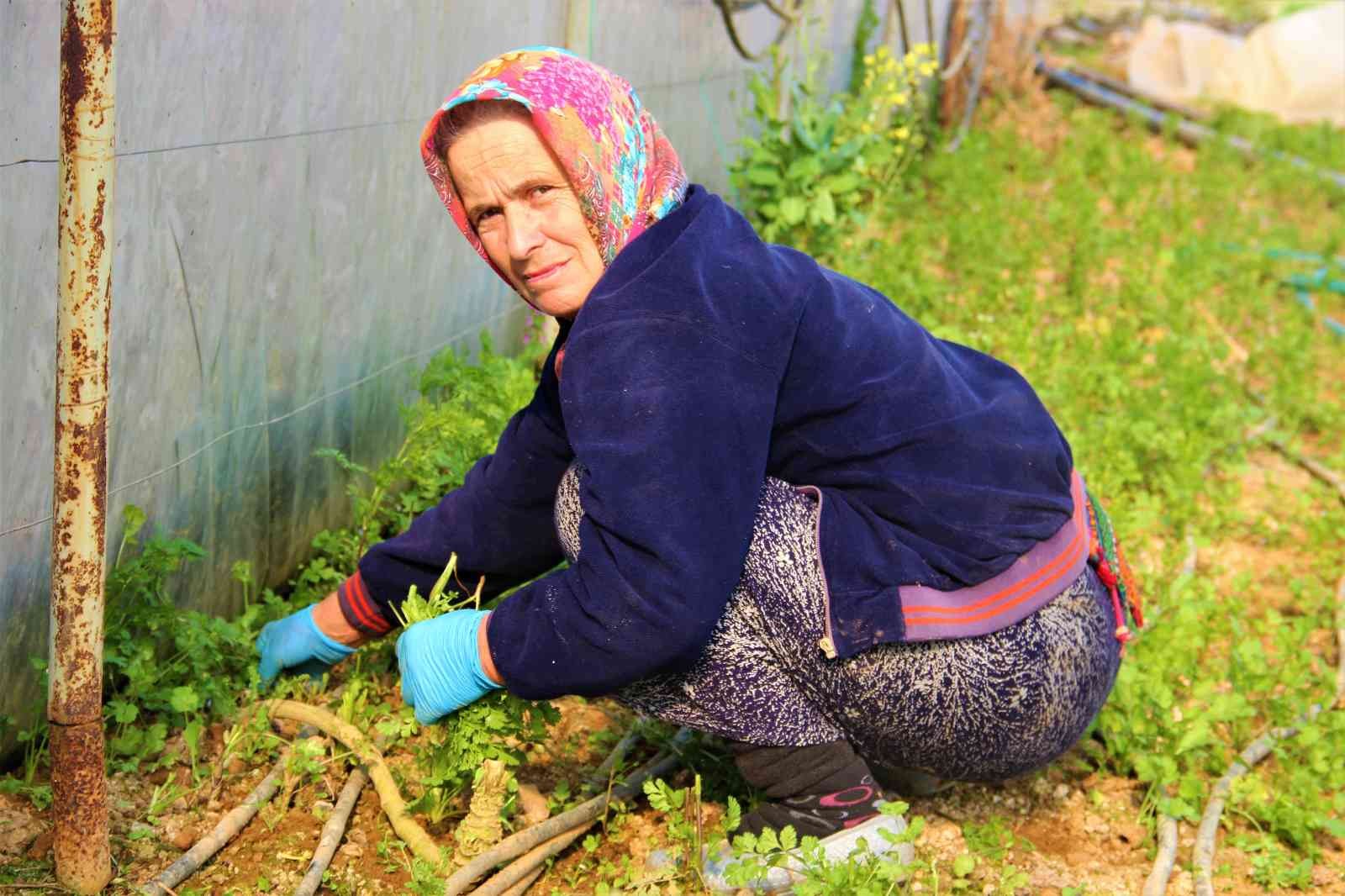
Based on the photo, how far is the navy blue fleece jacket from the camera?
6.04 feet

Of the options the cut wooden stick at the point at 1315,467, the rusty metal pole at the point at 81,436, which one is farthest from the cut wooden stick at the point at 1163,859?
the cut wooden stick at the point at 1315,467

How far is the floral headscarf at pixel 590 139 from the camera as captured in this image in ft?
6.24

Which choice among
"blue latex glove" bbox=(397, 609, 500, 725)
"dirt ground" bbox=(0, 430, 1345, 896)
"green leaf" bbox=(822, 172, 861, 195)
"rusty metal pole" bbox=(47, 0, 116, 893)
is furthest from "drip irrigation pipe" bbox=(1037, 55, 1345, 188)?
"rusty metal pole" bbox=(47, 0, 116, 893)

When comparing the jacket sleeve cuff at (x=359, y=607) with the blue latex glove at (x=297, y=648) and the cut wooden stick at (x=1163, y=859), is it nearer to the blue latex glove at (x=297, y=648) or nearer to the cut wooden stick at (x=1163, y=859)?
the blue latex glove at (x=297, y=648)

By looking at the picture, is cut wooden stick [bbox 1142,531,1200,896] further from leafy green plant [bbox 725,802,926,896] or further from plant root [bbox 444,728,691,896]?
plant root [bbox 444,728,691,896]

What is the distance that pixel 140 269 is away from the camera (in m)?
2.27

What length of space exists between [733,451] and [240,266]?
3.76ft

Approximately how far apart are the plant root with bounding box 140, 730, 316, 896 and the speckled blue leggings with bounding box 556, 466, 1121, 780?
657 mm

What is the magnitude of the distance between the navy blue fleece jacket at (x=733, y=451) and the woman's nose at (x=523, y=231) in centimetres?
13

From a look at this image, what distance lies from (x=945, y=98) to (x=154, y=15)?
718 cm

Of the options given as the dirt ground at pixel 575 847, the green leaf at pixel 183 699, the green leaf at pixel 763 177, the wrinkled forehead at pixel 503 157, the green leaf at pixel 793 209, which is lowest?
the dirt ground at pixel 575 847

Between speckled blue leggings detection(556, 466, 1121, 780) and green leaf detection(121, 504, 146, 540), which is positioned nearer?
speckled blue leggings detection(556, 466, 1121, 780)

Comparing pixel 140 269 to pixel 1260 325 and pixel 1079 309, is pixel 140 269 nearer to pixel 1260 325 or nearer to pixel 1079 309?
pixel 1079 309

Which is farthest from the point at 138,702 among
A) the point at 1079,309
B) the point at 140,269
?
the point at 1079,309
